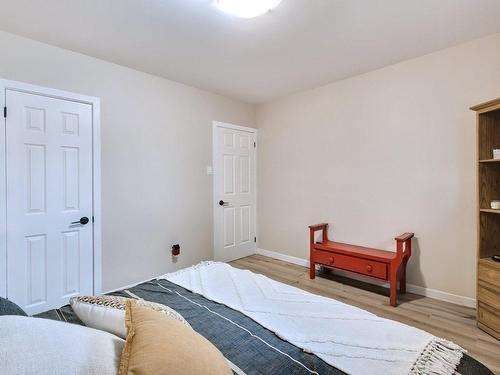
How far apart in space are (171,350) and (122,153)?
8.73 feet

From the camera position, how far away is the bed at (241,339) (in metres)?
0.97

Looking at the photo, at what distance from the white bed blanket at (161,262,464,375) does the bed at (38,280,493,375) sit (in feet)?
0.12

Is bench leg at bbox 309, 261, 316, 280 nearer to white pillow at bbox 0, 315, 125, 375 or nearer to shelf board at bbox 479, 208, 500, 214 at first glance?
shelf board at bbox 479, 208, 500, 214

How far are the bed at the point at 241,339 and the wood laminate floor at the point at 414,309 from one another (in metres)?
1.35

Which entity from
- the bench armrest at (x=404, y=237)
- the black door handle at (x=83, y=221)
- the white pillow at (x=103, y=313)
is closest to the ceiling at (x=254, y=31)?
the black door handle at (x=83, y=221)

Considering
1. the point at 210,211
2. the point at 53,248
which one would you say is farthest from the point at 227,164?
the point at 53,248

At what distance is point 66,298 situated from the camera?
2555mm

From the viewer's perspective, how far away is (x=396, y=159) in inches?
118

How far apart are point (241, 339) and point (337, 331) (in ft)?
1.40

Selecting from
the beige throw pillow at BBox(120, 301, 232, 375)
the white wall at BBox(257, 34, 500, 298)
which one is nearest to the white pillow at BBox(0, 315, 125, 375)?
the beige throw pillow at BBox(120, 301, 232, 375)

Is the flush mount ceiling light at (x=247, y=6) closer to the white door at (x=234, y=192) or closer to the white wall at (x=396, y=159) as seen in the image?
the white wall at (x=396, y=159)

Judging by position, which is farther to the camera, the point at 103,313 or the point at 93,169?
the point at 93,169

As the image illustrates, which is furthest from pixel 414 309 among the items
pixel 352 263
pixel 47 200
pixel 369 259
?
pixel 47 200

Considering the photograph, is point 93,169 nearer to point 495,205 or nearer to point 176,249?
point 176,249
